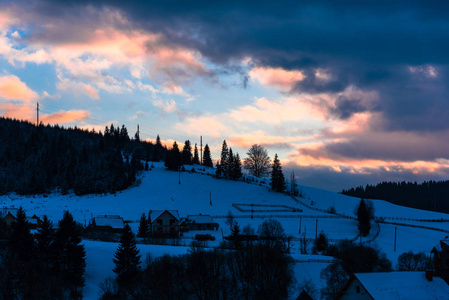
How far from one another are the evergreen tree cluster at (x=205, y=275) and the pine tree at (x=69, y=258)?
3.02 m

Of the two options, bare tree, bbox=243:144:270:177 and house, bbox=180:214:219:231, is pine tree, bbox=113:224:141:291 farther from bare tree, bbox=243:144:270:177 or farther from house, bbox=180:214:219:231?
bare tree, bbox=243:144:270:177

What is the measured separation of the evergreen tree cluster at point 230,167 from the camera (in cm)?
13688

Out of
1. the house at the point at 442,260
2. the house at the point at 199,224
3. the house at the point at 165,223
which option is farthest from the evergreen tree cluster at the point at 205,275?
the house at the point at 199,224

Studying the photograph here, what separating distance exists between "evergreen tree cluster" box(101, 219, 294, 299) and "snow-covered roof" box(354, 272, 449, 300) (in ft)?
33.7

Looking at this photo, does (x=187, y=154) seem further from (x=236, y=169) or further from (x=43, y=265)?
(x=43, y=265)

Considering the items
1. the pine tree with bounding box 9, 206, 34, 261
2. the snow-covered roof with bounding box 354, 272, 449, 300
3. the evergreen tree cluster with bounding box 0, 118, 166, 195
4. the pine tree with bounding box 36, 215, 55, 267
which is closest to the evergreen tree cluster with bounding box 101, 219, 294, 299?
the pine tree with bounding box 36, 215, 55, 267

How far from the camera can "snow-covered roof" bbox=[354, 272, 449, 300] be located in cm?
3356

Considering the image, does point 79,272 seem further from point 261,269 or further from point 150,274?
point 261,269

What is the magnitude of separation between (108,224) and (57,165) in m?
67.8

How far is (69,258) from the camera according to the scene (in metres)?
47.1

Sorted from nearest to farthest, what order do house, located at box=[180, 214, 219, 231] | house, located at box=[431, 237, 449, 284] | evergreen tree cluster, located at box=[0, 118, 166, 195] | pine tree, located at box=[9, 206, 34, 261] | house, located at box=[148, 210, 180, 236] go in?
house, located at box=[431, 237, 449, 284], pine tree, located at box=[9, 206, 34, 261], house, located at box=[148, 210, 180, 236], house, located at box=[180, 214, 219, 231], evergreen tree cluster, located at box=[0, 118, 166, 195]

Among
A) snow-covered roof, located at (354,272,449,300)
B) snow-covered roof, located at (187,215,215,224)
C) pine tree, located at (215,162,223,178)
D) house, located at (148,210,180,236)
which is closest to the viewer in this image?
snow-covered roof, located at (354,272,449,300)

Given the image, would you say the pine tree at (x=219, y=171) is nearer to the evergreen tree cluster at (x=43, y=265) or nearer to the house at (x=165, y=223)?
the house at (x=165, y=223)

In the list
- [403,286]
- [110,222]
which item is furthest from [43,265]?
[403,286]
